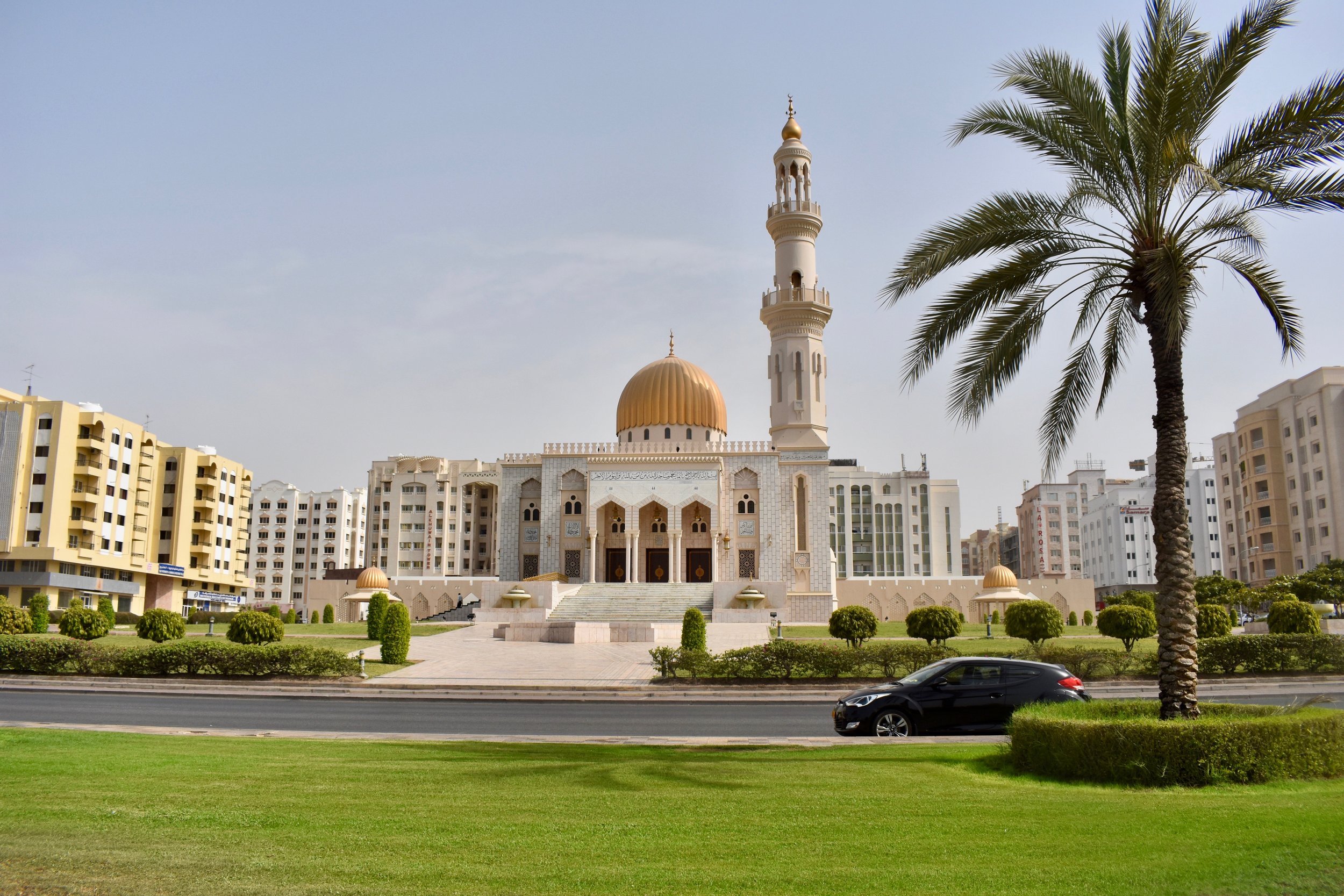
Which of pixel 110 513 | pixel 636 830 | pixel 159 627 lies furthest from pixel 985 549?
pixel 636 830

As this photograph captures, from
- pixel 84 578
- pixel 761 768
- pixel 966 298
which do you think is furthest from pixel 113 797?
pixel 84 578

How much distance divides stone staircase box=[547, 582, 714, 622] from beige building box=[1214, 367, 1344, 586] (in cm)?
3964

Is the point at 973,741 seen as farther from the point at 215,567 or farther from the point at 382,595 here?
the point at 215,567

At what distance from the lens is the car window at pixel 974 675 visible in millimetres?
13695

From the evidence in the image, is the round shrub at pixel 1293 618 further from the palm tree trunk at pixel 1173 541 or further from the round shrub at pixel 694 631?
the palm tree trunk at pixel 1173 541

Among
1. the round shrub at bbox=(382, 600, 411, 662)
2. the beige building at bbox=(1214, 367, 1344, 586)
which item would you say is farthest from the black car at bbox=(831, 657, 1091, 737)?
the beige building at bbox=(1214, 367, 1344, 586)

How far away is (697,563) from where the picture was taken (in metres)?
55.5

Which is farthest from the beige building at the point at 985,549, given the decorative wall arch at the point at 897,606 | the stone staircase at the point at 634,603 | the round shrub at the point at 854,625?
the round shrub at the point at 854,625

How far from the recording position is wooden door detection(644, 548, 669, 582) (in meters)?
55.2

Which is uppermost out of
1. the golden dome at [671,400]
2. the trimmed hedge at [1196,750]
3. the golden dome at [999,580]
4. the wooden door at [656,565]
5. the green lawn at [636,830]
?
the golden dome at [671,400]

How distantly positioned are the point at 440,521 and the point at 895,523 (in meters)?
46.1

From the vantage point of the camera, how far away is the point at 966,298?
1379 cm

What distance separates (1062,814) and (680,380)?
169 ft

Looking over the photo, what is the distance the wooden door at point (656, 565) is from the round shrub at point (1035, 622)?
88.7 ft
